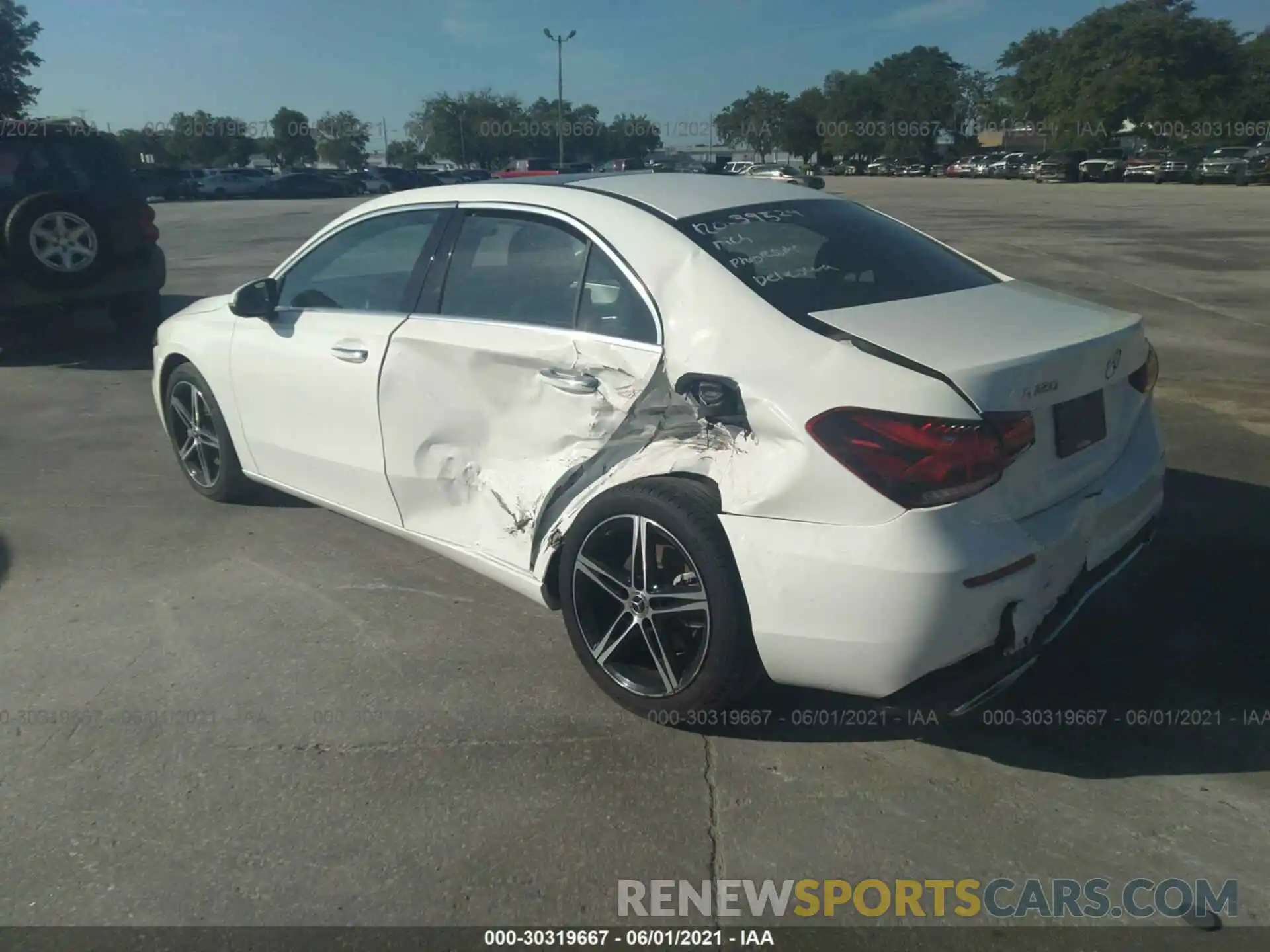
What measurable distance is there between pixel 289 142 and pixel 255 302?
81.0m

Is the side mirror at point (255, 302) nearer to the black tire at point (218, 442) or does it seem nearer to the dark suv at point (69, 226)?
the black tire at point (218, 442)

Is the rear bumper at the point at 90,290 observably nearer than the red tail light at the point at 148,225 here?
Yes

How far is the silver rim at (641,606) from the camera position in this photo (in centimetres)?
311

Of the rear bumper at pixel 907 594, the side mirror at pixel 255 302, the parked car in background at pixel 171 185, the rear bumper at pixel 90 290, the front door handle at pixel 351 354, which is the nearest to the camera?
the rear bumper at pixel 907 594

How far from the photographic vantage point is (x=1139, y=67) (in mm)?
63000

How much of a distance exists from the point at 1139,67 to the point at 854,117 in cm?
2863

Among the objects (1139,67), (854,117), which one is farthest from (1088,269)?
(854,117)

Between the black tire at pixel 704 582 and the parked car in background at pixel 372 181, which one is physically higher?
the black tire at pixel 704 582

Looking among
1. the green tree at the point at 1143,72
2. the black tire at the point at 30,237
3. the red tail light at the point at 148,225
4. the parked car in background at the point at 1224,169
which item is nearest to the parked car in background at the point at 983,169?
the green tree at the point at 1143,72

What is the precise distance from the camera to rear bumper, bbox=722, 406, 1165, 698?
2664mm

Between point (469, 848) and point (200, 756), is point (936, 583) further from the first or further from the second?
point (200, 756)

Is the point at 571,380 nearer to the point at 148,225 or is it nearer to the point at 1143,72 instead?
the point at 148,225

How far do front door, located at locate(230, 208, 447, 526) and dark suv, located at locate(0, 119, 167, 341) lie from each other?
4621mm

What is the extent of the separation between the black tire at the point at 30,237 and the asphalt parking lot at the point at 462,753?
374 centimetres
